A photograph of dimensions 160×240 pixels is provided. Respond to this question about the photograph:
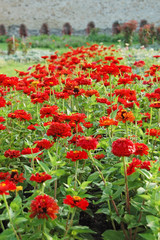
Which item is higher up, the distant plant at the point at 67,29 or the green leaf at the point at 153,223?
the distant plant at the point at 67,29

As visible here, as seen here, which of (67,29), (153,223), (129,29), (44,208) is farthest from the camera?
(67,29)

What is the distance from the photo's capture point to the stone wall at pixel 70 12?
66.3 feet

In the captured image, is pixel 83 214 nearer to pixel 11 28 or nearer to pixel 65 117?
pixel 65 117

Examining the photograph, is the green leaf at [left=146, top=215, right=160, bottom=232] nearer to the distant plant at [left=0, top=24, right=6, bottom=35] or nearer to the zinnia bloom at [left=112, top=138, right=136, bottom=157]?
the zinnia bloom at [left=112, top=138, right=136, bottom=157]

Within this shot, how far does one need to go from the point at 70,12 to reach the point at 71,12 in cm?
8

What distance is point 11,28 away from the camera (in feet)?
66.6

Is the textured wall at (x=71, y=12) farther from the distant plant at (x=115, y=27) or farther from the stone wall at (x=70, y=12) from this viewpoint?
the distant plant at (x=115, y=27)

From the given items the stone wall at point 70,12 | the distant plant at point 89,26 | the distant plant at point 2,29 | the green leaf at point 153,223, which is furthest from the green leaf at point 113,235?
the stone wall at point 70,12

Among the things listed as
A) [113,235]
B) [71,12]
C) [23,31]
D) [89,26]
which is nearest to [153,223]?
[113,235]

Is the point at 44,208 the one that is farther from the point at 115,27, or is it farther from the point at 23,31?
the point at 23,31

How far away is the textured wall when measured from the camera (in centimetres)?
2020

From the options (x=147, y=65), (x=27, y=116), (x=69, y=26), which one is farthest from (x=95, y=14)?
(x=27, y=116)

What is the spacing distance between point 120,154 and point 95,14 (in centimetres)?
2089

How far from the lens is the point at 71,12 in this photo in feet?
67.7
